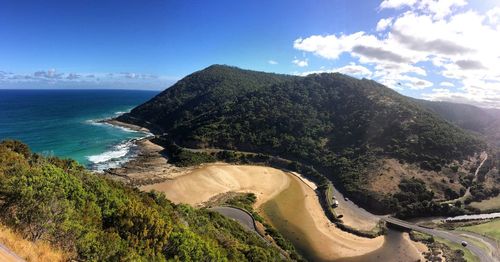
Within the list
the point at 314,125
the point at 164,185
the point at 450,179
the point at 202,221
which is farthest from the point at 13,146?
the point at 314,125

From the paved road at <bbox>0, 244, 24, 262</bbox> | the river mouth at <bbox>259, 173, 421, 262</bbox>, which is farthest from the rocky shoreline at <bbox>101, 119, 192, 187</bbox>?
the paved road at <bbox>0, 244, 24, 262</bbox>

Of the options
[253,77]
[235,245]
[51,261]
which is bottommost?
[235,245]

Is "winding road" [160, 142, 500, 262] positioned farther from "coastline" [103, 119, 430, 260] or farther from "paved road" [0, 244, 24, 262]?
"paved road" [0, 244, 24, 262]

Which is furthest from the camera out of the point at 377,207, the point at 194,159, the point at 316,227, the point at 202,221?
the point at 194,159

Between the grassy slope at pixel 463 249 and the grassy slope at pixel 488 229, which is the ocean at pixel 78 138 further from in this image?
the grassy slope at pixel 488 229

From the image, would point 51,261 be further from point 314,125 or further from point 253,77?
point 253,77

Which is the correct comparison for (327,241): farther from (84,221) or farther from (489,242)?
(84,221)

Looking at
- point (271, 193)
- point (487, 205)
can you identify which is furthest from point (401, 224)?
point (271, 193)
